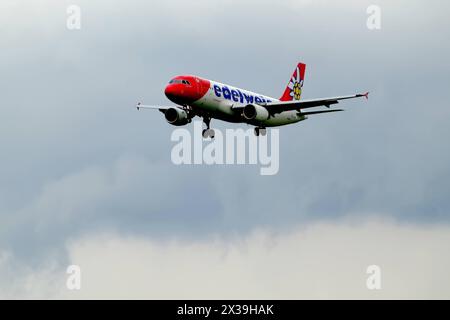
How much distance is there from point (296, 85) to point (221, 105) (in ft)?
94.3

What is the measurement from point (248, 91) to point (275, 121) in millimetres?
3824

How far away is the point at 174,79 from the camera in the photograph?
101 metres

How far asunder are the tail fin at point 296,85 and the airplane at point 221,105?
625 inches

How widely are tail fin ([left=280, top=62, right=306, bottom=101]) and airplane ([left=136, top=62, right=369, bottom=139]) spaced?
15876 mm

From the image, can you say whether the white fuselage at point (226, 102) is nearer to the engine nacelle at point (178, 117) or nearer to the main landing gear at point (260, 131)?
the main landing gear at point (260, 131)

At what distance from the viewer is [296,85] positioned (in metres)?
131

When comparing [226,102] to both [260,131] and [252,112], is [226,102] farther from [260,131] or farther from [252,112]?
[260,131]

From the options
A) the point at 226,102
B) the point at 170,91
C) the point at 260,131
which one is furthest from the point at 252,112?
the point at 170,91

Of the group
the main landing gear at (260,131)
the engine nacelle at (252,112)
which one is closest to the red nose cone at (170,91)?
the engine nacelle at (252,112)

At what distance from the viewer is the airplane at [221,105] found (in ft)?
331
